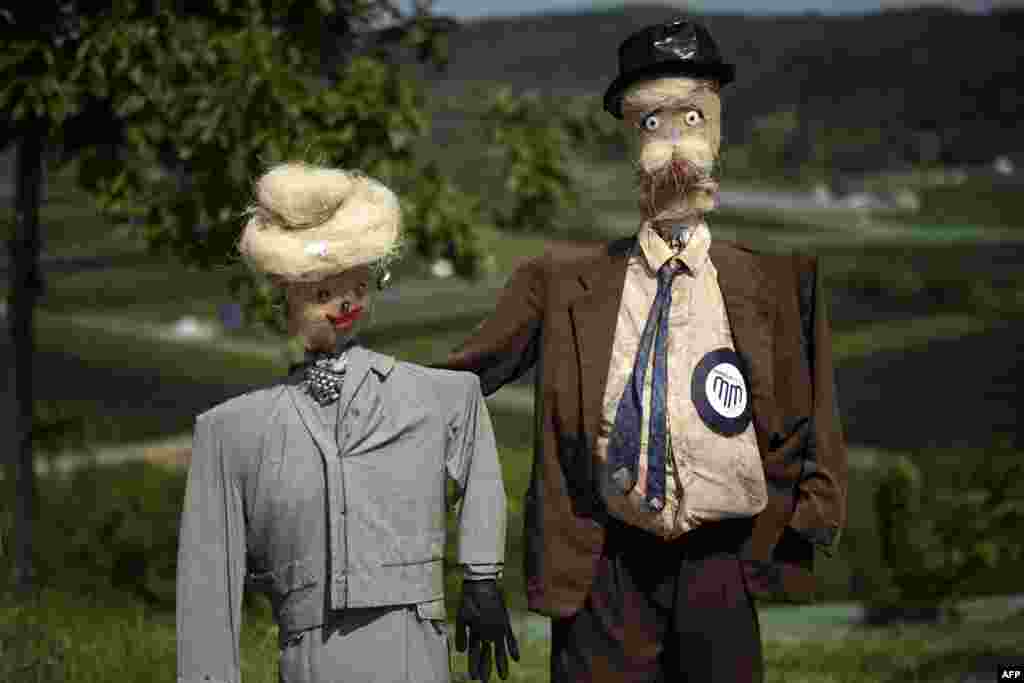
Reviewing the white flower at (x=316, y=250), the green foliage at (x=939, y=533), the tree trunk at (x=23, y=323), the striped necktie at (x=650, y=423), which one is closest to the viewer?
the white flower at (x=316, y=250)

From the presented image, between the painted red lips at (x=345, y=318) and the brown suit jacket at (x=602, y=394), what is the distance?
0.36 m

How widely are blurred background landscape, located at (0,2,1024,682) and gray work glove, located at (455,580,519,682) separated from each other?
0.91 metres

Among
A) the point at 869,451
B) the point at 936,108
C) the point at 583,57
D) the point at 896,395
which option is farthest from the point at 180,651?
the point at 936,108

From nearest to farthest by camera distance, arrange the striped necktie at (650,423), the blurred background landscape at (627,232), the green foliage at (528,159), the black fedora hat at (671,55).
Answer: the striped necktie at (650,423) < the black fedora hat at (671,55) < the blurred background landscape at (627,232) < the green foliage at (528,159)

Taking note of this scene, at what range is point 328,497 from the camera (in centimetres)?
345

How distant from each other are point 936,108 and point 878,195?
2.33m

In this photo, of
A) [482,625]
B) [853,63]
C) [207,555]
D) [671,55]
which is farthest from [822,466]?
[853,63]

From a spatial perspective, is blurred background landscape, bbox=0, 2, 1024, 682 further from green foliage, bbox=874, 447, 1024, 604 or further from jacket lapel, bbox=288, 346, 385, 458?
jacket lapel, bbox=288, 346, 385, 458

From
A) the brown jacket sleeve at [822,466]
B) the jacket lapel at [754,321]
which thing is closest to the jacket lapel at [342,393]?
the jacket lapel at [754,321]

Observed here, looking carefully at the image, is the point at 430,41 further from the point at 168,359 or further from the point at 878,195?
the point at 878,195

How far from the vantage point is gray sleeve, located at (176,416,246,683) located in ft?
11.4

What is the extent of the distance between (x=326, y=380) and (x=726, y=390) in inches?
35.1

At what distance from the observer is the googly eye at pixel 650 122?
3.78 m

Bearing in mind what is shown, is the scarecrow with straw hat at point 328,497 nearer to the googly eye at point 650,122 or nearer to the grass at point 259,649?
the googly eye at point 650,122
